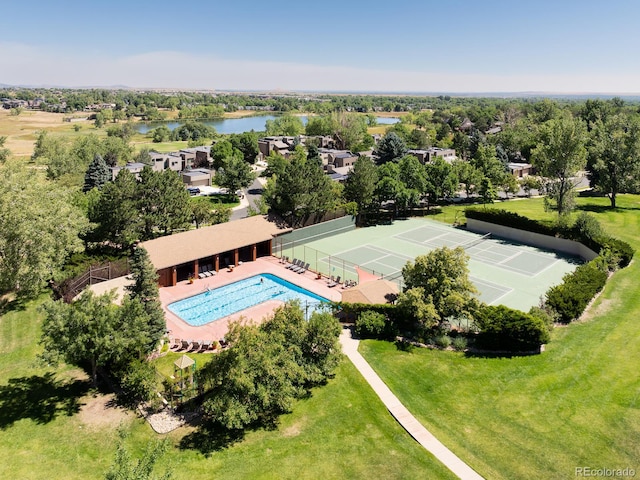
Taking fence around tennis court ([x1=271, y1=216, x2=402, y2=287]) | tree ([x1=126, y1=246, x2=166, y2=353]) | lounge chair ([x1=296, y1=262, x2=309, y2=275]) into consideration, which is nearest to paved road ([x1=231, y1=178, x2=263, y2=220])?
fence around tennis court ([x1=271, y1=216, x2=402, y2=287])

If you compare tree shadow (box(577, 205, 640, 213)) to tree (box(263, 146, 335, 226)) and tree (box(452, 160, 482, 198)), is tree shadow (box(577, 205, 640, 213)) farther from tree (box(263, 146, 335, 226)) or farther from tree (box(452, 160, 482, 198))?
tree (box(263, 146, 335, 226))

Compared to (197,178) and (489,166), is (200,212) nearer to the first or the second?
(197,178)

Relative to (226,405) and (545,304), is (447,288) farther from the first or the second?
(226,405)

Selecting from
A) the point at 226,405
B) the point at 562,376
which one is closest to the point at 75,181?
the point at 226,405

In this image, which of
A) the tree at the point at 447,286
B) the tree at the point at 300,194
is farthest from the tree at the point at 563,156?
the tree at the point at 447,286

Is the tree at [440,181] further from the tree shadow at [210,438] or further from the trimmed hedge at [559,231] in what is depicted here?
the tree shadow at [210,438]

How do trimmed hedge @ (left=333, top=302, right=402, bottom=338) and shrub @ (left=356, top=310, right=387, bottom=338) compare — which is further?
trimmed hedge @ (left=333, top=302, right=402, bottom=338)
